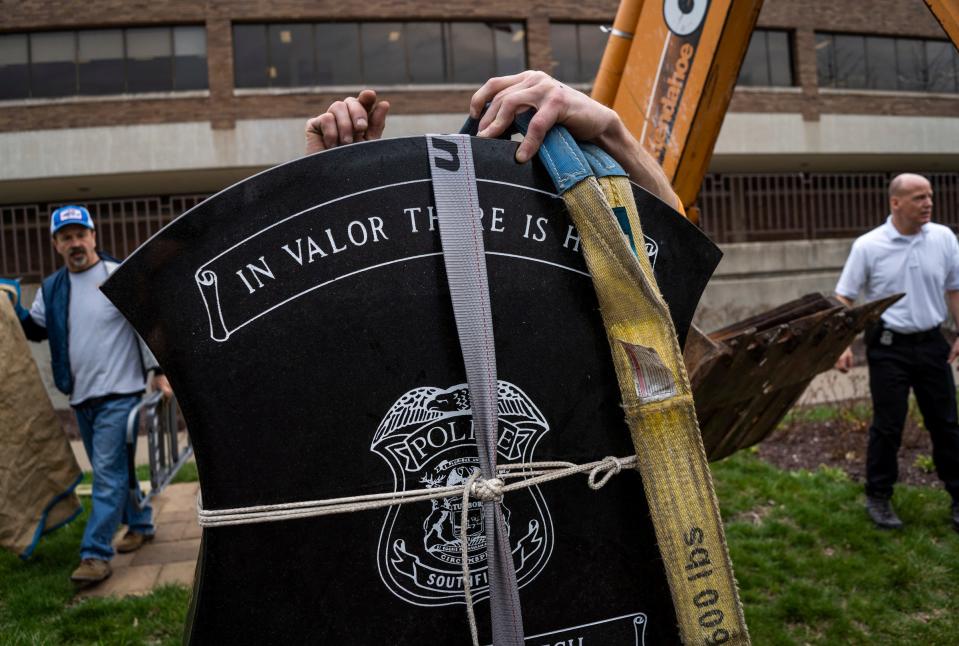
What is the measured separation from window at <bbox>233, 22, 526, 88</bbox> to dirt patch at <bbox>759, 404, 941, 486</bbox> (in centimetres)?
1486

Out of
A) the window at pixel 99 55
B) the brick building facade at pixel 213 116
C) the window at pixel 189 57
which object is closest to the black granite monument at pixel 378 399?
the brick building facade at pixel 213 116

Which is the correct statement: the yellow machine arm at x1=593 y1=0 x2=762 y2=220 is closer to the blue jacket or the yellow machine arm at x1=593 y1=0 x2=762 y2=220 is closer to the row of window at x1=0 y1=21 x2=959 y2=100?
the blue jacket

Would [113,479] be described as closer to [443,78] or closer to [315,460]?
[315,460]

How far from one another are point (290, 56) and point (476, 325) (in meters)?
19.5

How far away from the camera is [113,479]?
440cm

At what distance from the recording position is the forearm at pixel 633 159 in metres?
1.54

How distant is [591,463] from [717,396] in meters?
1.46

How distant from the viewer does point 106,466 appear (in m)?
4.41

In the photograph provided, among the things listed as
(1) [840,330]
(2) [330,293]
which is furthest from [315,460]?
(1) [840,330]

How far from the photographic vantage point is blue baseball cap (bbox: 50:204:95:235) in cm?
448

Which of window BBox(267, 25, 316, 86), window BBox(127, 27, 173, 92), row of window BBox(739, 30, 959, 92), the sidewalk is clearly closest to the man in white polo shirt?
the sidewalk

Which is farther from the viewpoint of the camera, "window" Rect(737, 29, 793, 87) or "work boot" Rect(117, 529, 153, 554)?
"window" Rect(737, 29, 793, 87)

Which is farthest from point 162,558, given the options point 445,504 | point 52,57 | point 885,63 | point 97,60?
point 885,63

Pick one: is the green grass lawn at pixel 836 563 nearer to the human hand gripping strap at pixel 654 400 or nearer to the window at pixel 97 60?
the human hand gripping strap at pixel 654 400
